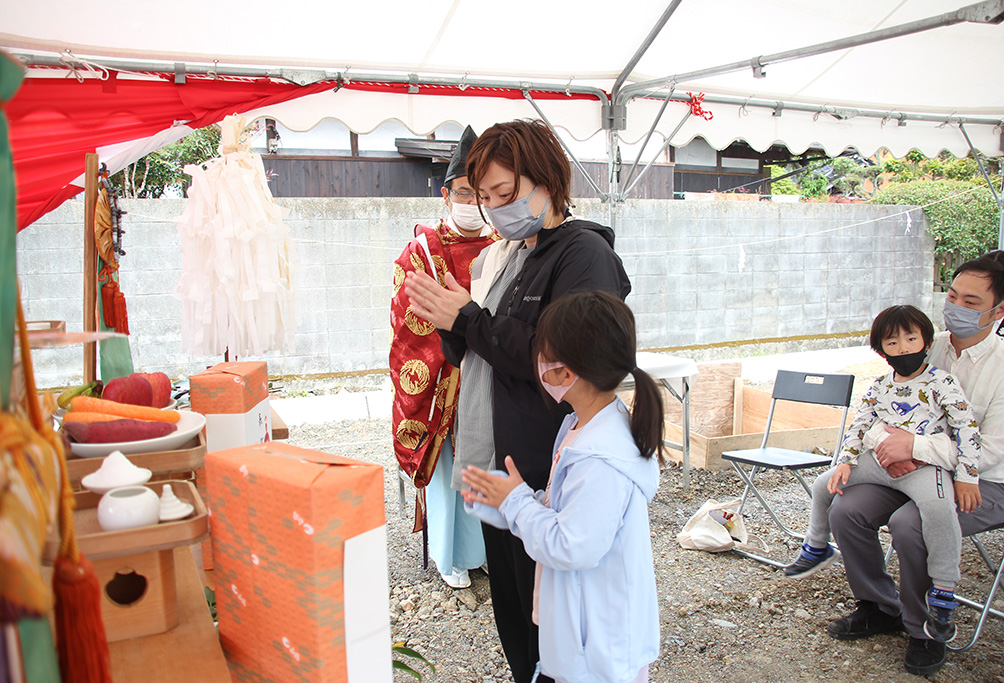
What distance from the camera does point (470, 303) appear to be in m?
1.63

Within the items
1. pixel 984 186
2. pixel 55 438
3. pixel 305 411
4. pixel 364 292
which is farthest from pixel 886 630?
pixel 984 186

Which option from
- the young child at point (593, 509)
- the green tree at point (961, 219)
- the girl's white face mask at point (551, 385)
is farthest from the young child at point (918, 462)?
the green tree at point (961, 219)

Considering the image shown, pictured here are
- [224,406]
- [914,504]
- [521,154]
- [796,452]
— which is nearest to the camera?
[224,406]

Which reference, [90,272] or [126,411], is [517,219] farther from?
[90,272]

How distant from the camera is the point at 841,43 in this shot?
346cm

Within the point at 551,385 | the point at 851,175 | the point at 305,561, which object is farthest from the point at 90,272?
the point at 851,175

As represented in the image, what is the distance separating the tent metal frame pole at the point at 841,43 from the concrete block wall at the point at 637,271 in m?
2.98

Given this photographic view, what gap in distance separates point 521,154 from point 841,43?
2.77 m

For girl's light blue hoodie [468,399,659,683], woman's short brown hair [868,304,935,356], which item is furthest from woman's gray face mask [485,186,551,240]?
woman's short brown hair [868,304,935,356]

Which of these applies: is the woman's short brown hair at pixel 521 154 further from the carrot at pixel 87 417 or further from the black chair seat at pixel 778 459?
the black chair seat at pixel 778 459

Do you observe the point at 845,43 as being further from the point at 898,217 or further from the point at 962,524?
the point at 898,217

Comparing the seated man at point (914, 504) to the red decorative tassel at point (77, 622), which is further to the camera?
the seated man at point (914, 504)

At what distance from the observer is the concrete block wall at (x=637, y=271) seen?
18.8 feet

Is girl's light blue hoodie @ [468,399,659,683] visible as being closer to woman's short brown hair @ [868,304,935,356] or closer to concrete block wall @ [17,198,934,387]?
woman's short brown hair @ [868,304,935,356]
